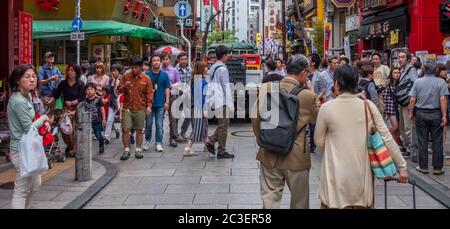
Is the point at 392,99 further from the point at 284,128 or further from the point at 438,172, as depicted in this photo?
the point at 284,128

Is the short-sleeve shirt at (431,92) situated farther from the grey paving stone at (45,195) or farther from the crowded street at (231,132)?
the grey paving stone at (45,195)

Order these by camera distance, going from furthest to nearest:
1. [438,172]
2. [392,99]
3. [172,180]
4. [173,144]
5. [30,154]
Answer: [173,144] → [392,99] → [438,172] → [172,180] → [30,154]

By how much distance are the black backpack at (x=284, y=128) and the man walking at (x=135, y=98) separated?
538 cm

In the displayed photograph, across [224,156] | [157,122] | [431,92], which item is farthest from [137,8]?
[431,92]

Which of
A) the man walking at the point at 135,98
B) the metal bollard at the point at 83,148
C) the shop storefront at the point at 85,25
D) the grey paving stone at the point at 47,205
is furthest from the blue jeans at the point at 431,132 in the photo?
the shop storefront at the point at 85,25

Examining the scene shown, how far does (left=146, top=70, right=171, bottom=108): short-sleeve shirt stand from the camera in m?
10.9

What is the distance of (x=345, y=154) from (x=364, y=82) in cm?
491

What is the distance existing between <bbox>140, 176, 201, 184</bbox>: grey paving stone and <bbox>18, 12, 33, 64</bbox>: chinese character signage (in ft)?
14.6

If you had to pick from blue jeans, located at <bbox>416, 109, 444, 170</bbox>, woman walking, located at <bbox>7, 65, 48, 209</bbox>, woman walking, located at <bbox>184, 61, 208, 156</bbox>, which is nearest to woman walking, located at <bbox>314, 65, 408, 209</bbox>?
woman walking, located at <bbox>7, 65, 48, 209</bbox>

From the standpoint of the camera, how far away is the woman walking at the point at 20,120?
5.38 m

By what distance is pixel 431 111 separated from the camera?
871cm

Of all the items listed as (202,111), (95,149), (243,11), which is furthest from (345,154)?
(243,11)

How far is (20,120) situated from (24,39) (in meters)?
6.31

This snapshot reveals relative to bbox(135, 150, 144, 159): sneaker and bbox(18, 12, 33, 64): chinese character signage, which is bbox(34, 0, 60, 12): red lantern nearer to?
bbox(18, 12, 33, 64): chinese character signage
